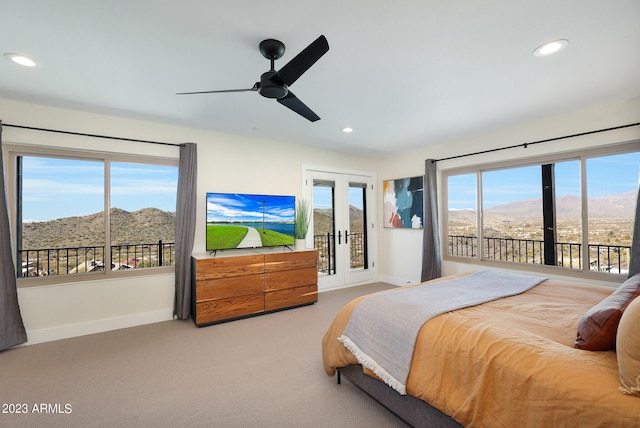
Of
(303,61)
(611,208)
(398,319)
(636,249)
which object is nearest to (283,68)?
(303,61)

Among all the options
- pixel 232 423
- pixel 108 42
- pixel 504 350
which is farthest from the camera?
pixel 108 42

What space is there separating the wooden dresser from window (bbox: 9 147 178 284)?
2.77ft

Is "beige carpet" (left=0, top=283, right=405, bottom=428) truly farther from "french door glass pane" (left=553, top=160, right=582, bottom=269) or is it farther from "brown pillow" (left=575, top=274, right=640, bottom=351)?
"french door glass pane" (left=553, top=160, right=582, bottom=269)

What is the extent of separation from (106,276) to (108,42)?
2625 millimetres

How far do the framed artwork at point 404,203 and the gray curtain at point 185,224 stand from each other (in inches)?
140

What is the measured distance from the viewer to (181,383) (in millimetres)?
2250

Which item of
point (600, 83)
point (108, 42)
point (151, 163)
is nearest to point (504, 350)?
point (600, 83)

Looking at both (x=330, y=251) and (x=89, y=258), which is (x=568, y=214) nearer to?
(x=330, y=251)

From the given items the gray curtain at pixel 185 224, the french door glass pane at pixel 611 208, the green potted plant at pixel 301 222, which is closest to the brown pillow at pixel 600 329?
the french door glass pane at pixel 611 208

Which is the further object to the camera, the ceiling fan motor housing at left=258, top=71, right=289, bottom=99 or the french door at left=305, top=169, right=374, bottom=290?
the french door at left=305, top=169, right=374, bottom=290

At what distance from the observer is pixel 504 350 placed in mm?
1360

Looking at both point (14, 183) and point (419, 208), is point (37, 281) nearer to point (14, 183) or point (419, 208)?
point (14, 183)

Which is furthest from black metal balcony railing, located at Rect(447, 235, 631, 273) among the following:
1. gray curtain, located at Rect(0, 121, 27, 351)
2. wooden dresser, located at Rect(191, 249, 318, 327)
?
gray curtain, located at Rect(0, 121, 27, 351)

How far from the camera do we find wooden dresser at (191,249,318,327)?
345 cm
